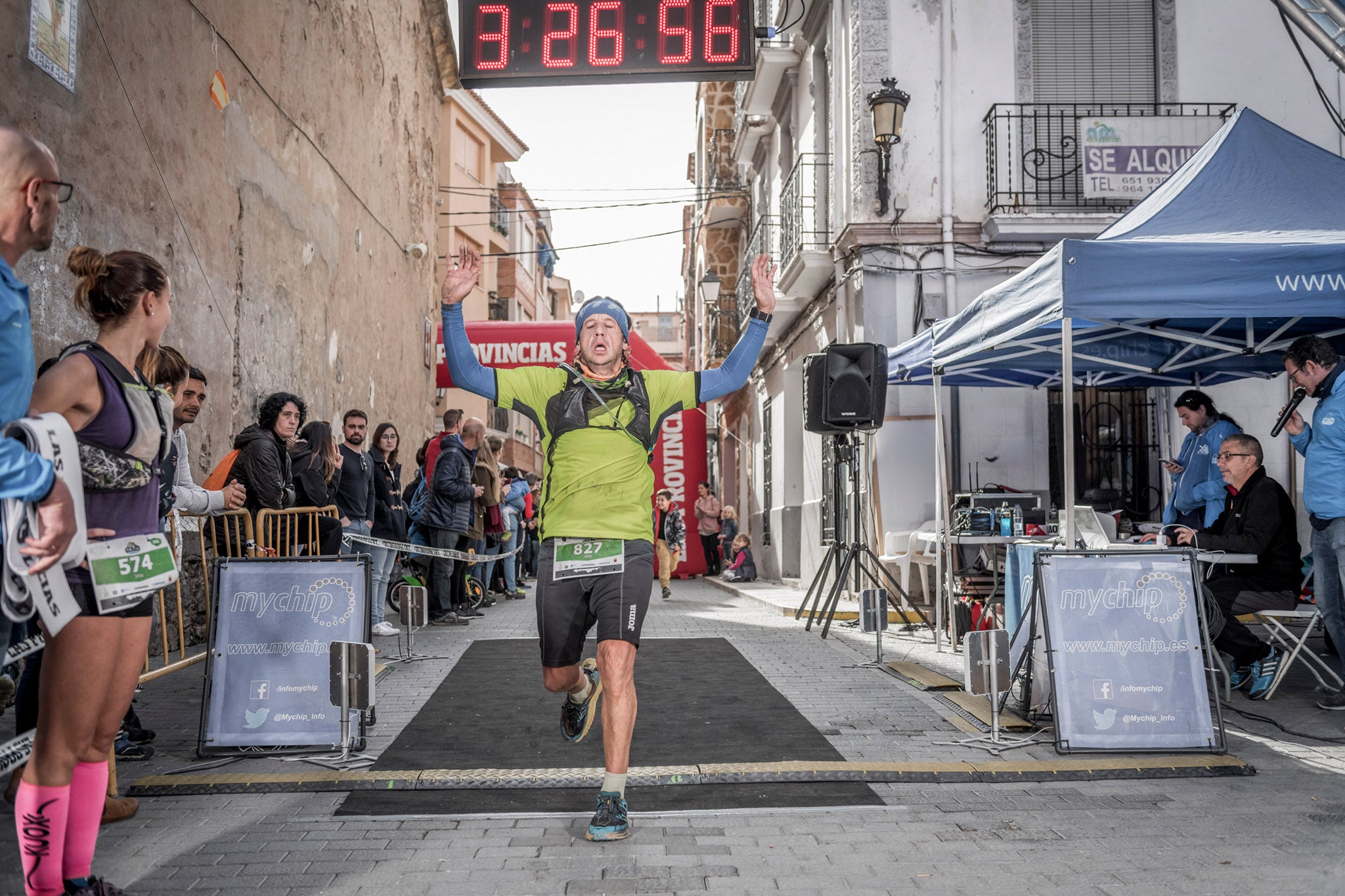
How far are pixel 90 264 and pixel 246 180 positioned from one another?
8689mm

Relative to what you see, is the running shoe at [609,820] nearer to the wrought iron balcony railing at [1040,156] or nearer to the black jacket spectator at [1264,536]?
the black jacket spectator at [1264,536]

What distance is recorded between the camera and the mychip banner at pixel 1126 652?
521 cm

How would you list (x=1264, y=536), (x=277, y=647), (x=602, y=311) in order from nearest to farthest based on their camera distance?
(x=602, y=311) → (x=277, y=647) → (x=1264, y=536)

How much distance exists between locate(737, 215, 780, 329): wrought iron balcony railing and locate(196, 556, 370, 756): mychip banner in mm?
12884

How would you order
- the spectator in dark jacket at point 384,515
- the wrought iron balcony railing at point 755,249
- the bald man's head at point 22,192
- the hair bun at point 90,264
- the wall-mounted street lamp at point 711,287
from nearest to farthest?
the bald man's head at point 22,192 < the hair bun at point 90,264 < the spectator in dark jacket at point 384,515 < the wrought iron balcony railing at point 755,249 < the wall-mounted street lamp at point 711,287

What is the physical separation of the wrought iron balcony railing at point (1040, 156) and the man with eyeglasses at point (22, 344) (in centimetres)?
1154

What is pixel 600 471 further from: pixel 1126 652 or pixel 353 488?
pixel 353 488

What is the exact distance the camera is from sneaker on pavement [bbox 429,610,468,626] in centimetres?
1131

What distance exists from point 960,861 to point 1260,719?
10.7 ft

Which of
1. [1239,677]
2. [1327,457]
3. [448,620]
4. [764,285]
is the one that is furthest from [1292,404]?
[448,620]

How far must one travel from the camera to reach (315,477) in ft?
25.8

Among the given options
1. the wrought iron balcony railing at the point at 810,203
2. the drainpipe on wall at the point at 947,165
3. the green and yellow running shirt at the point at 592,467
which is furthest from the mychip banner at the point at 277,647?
the wrought iron balcony railing at the point at 810,203

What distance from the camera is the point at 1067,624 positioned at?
5383 mm

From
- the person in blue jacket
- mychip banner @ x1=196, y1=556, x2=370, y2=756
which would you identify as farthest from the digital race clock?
mychip banner @ x1=196, y1=556, x2=370, y2=756
